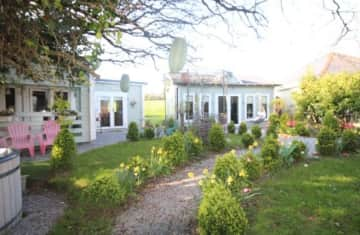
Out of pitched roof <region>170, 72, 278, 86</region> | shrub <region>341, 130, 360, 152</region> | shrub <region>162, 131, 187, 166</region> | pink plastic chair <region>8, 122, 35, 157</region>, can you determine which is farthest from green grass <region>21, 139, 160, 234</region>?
pitched roof <region>170, 72, 278, 86</region>

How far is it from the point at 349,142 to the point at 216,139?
3.48m

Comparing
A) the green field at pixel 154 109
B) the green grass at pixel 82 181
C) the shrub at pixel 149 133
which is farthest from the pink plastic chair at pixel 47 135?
the green field at pixel 154 109

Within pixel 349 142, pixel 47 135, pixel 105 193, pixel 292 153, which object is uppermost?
pixel 47 135

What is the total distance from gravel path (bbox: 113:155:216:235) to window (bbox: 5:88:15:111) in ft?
22.4

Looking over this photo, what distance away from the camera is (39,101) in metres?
10.1

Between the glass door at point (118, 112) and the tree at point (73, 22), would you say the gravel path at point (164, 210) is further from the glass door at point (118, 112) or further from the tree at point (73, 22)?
the glass door at point (118, 112)

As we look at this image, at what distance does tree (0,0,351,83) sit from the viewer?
2201mm

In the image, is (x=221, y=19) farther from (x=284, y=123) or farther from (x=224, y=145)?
(x=284, y=123)

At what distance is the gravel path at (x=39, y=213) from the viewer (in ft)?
11.9

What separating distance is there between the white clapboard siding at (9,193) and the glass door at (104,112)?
12454 mm

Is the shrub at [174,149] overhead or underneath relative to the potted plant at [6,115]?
underneath

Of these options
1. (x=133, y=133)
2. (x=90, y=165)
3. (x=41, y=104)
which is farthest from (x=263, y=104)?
(x=90, y=165)

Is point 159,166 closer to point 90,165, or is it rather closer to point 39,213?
point 90,165

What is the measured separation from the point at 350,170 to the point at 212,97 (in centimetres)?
1303
